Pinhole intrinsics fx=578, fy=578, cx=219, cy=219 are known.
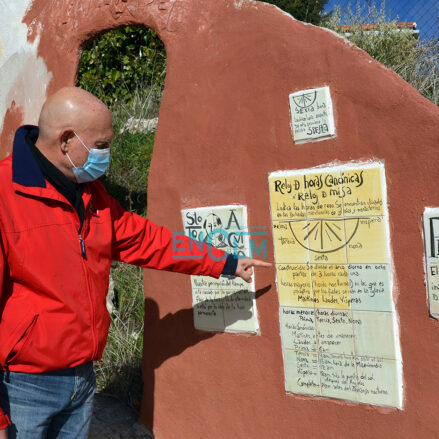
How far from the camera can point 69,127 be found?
2217mm

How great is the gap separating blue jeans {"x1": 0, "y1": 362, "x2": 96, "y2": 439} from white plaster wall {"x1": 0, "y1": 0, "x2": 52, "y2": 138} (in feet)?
7.95

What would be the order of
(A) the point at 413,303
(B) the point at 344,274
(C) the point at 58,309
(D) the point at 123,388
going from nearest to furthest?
(C) the point at 58,309 → (A) the point at 413,303 → (B) the point at 344,274 → (D) the point at 123,388

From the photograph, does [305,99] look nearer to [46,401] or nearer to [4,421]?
[46,401]

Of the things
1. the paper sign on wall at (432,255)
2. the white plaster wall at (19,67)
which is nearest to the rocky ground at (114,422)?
the paper sign on wall at (432,255)

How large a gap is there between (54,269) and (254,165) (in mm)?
1228

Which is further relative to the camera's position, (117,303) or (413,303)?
(117,303)

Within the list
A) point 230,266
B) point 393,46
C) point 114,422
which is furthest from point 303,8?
point 114,422

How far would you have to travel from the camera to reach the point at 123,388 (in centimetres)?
393

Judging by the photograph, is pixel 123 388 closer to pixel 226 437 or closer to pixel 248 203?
pixel 226 437

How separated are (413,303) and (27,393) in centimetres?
159

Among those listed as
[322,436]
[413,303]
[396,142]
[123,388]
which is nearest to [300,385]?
[322,436]

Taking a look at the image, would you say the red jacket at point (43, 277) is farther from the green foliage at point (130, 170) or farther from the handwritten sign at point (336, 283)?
the green foliage at point (130, 170)

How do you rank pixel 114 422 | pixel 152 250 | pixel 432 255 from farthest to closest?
pixel 114 422 → pixel 152 250 → pixel 432 255

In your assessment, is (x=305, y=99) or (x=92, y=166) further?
(x=305, y=99)
